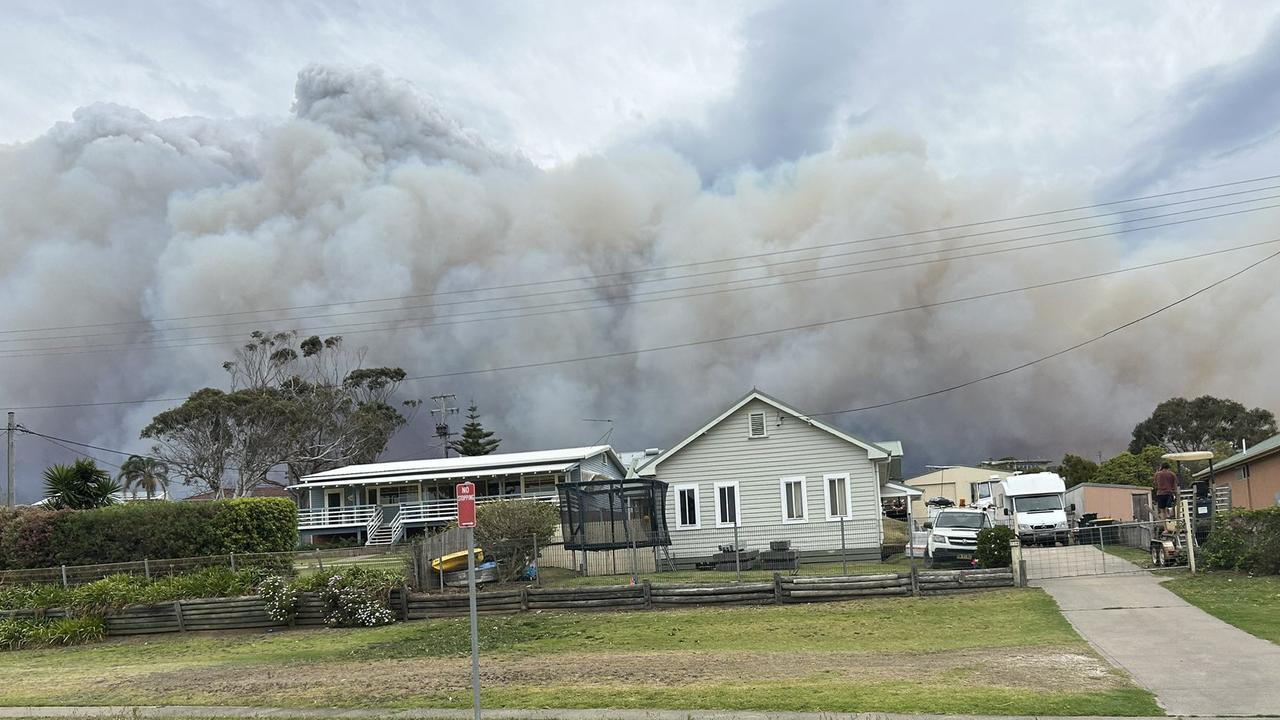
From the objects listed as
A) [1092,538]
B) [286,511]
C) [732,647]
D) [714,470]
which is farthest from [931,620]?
[286,511]

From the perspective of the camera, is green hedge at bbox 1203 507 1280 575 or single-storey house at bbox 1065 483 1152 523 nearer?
green hedge at bbox 1203 507 1280 575

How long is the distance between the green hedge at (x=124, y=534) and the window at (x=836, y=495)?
18.2 metres

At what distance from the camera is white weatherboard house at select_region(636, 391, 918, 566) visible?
32438 millimetres

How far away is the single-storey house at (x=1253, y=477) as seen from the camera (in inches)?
1318

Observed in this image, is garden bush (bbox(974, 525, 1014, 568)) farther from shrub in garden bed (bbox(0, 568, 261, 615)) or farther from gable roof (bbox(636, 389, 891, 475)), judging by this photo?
shrub in garden bed (bbox(0, 568, 261, 615))

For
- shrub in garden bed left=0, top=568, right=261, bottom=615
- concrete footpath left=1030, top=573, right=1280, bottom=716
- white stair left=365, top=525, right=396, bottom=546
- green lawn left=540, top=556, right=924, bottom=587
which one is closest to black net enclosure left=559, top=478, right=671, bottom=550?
green lawn left=540, top=556, right=924, bottom=587

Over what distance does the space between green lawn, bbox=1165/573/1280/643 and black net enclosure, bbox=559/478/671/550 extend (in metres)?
14.0

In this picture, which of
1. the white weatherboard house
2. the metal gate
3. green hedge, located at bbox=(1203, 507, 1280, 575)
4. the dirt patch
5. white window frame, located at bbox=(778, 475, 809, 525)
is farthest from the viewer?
white window frame, located at bbox=(778, 475, 809, 525)

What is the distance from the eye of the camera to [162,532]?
102 feet

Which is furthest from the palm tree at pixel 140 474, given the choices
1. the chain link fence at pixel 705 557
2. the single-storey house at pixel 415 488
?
the chain link fence at pixel 705 557

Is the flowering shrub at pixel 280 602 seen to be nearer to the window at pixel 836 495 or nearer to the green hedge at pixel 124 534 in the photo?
the green hedge at pixel 124 534

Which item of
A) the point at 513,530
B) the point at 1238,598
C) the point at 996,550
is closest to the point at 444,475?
the point at 513,530

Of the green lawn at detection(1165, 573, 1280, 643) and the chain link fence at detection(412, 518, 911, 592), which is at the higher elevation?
the chain link fence at detection(412, 518, 911, 592)

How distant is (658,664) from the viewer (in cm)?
1441
